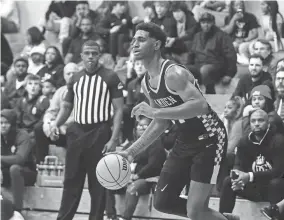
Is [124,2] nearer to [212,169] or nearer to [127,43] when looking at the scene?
[127,43]

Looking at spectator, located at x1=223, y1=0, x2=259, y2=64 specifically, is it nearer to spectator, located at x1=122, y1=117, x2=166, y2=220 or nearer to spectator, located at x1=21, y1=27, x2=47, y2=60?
spectator, located at x1=122, y1=117, x2=166, y2=220

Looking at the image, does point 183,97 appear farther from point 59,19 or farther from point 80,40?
point 59,19

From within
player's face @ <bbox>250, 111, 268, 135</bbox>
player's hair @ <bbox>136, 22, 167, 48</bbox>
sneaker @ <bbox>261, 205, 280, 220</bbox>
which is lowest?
sneaker @ <bbox>261, 205, 280, 220</bbox>

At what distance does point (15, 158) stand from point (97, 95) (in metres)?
2.33

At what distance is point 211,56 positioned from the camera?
11.9 meters

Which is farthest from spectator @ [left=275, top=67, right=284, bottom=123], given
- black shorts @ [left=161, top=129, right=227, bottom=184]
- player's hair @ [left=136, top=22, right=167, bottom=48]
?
player's hair @ [left=136, top=22, right=167, bottom=48]

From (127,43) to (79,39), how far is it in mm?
1085

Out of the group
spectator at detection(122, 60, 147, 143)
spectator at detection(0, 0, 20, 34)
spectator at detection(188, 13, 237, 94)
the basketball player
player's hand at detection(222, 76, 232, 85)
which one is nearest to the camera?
the basketball player

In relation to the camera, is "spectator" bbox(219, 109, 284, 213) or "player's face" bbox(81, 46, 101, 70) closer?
"spectator" bbox(219, 109, 284, 213)

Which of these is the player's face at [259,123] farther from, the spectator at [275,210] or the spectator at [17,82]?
the spectator at [17,82]

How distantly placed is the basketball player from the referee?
6.45 ft

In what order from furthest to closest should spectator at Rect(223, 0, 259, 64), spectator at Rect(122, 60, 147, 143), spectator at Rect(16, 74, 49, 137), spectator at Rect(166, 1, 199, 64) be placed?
spectator at Rect(223, 0, 259, 64) < spectator at Rect(166, 1, 199, 64) < spectator at Rect(16, 74, 49, 137) < spectator at Rect(122, 60, 147, 143)

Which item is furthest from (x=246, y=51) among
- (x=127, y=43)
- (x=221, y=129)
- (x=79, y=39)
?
(x=221, y=129)

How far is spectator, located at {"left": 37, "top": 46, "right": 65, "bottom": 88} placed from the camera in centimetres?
1315
